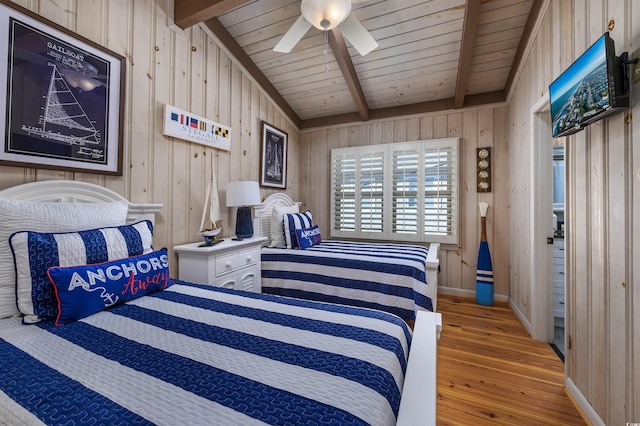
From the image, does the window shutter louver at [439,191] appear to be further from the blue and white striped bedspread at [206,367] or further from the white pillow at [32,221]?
the white pillow at [32,221]

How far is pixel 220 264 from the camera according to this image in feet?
7.14

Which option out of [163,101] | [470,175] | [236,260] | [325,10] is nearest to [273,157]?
[163,101]

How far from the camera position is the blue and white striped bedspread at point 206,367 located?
64 cm

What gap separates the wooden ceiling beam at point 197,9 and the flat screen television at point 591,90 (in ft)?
7.11

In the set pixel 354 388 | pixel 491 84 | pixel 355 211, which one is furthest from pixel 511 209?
pixel 354 388

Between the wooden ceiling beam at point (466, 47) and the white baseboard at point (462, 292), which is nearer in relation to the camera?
the wooden ceiling beam at point (466, 47)

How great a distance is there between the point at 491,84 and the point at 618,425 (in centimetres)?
322

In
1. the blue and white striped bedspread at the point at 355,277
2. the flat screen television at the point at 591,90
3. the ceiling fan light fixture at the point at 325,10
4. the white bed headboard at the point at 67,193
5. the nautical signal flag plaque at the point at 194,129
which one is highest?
the ceiling fan light fixture at the point at 325,10

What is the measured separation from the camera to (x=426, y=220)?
361 cm

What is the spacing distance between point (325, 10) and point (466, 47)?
4.76ft

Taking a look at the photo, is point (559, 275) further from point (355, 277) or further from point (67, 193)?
point (67, 193)

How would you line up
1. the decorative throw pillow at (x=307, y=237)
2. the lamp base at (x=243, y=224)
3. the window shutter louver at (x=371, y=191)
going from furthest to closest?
the window shutter louver at (x=371, y=191) → the decorative throw pillow at (x=307, y=237) → the lamp base at (x=243, y=224)

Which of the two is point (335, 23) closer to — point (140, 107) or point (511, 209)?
point (140, 107)

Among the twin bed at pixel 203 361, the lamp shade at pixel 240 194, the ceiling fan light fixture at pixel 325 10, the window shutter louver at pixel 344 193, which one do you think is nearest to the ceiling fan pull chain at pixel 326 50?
the ceiling fan light fixture at pixel 325 10
